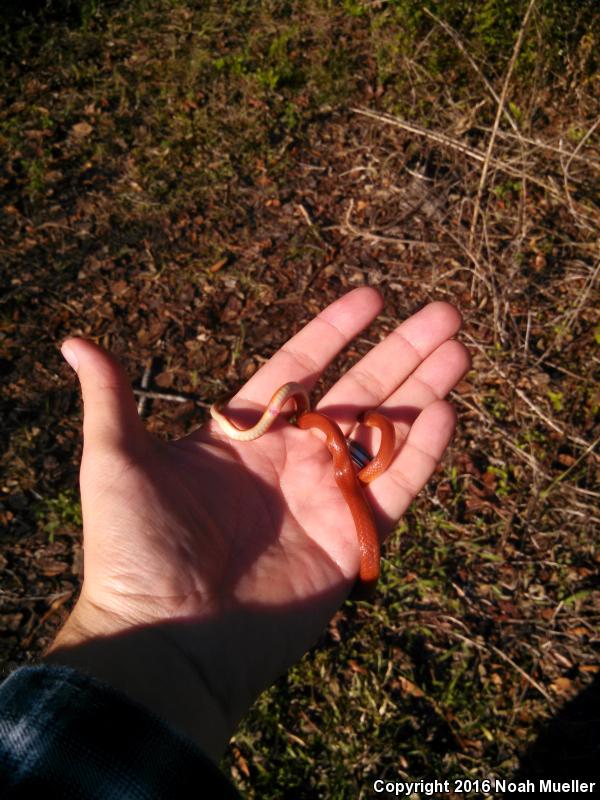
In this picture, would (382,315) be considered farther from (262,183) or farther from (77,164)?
(77,164)

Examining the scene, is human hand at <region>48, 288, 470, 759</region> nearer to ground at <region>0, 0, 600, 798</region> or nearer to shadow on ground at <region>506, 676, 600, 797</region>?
ground at <region>0, 0, 600, 798</region>

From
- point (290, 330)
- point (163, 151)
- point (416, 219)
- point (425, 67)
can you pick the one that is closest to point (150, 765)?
point (290, 330)

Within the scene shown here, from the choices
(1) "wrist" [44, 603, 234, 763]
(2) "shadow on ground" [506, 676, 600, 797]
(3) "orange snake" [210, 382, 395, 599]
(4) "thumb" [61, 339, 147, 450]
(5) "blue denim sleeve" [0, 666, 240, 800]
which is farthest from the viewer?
(2) "shadow on ground" [506, 676, 600, 797]

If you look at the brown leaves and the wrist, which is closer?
the wrist

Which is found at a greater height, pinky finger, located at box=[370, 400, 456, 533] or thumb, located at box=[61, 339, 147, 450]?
thumb, located at box=[61, 339, 147, 450]

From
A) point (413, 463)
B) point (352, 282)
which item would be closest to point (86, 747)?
point (413, 463)

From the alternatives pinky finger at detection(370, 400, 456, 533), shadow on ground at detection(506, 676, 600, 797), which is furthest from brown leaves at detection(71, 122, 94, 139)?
shadow on ground at detection(506, 676, 600, 797)

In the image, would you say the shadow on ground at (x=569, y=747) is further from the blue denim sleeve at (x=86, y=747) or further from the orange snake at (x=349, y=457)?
the blue denim sleeve at (x=86, y=747)
